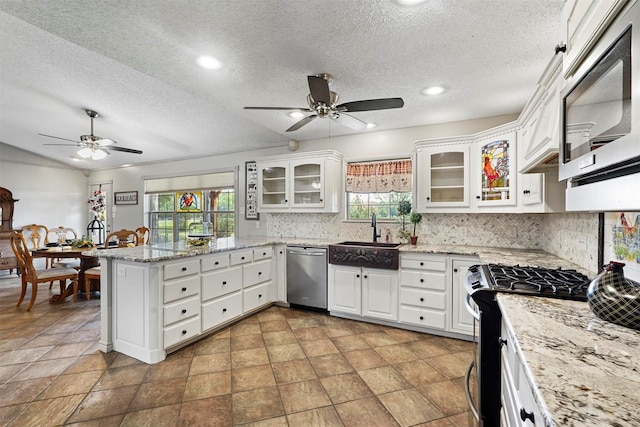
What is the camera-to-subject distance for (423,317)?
316cm

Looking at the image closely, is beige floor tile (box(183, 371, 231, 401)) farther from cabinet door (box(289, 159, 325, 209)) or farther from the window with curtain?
the window with curtain

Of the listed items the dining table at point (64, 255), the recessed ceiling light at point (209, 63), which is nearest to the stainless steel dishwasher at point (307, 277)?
the recessed ceiling light at point (209, 63)

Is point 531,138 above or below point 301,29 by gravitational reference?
below

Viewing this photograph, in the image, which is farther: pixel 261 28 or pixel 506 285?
pixel 261 28

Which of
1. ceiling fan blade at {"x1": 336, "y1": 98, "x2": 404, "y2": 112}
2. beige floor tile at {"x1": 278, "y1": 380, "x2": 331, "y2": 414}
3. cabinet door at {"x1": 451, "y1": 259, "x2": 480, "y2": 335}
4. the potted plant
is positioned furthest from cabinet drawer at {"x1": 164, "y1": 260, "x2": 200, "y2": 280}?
cabinet door at {"x1": 451, "y1": 259, "x2": 480, "y2": 335}

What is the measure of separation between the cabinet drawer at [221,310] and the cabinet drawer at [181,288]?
231mm

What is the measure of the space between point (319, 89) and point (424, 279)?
2.15m

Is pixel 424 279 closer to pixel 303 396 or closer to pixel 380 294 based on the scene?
pixel 380 294

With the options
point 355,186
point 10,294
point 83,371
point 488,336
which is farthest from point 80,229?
point 488,336

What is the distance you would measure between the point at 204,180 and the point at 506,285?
18.0 feet

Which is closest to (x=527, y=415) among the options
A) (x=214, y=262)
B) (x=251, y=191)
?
(x=214, y=262)

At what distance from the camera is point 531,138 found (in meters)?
2.04

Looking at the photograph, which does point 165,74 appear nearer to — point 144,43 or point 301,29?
point 144,43

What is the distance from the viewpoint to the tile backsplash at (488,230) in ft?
7.03
